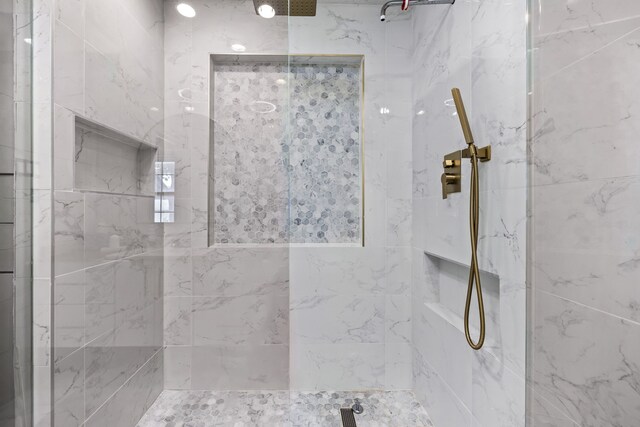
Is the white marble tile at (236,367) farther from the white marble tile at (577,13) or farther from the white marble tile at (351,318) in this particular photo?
the white marble tile at (577,13)

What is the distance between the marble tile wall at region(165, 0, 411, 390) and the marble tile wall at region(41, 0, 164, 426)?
0.07 meters

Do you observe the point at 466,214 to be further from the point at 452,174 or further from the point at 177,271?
the point at 177,271

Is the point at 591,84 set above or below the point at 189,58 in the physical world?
below

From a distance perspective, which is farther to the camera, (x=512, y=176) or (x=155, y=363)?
(x=155, y=363)

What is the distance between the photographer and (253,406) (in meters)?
1.18

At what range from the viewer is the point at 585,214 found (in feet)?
2.25

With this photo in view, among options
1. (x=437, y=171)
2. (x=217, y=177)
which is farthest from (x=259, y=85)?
(x=437, y=171)

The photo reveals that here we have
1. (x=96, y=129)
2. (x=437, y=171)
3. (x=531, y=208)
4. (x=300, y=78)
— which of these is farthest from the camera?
(x=300, y=78)

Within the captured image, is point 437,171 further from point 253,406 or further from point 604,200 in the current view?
point 253,406

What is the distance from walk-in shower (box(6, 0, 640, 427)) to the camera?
68 centimetres

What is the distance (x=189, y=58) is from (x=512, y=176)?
1.10 metres

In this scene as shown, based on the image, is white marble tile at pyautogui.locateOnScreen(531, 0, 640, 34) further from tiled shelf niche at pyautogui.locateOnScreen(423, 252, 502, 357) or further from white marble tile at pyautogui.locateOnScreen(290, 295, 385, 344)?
white marble tile at pyautogui.locateOnScreen(290, 295, 385, 344)

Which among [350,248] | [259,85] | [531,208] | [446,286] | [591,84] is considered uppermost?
[259,85]

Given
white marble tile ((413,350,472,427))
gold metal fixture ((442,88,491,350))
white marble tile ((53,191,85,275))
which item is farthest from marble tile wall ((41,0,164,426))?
white marble tile ((413,350,472,427))
